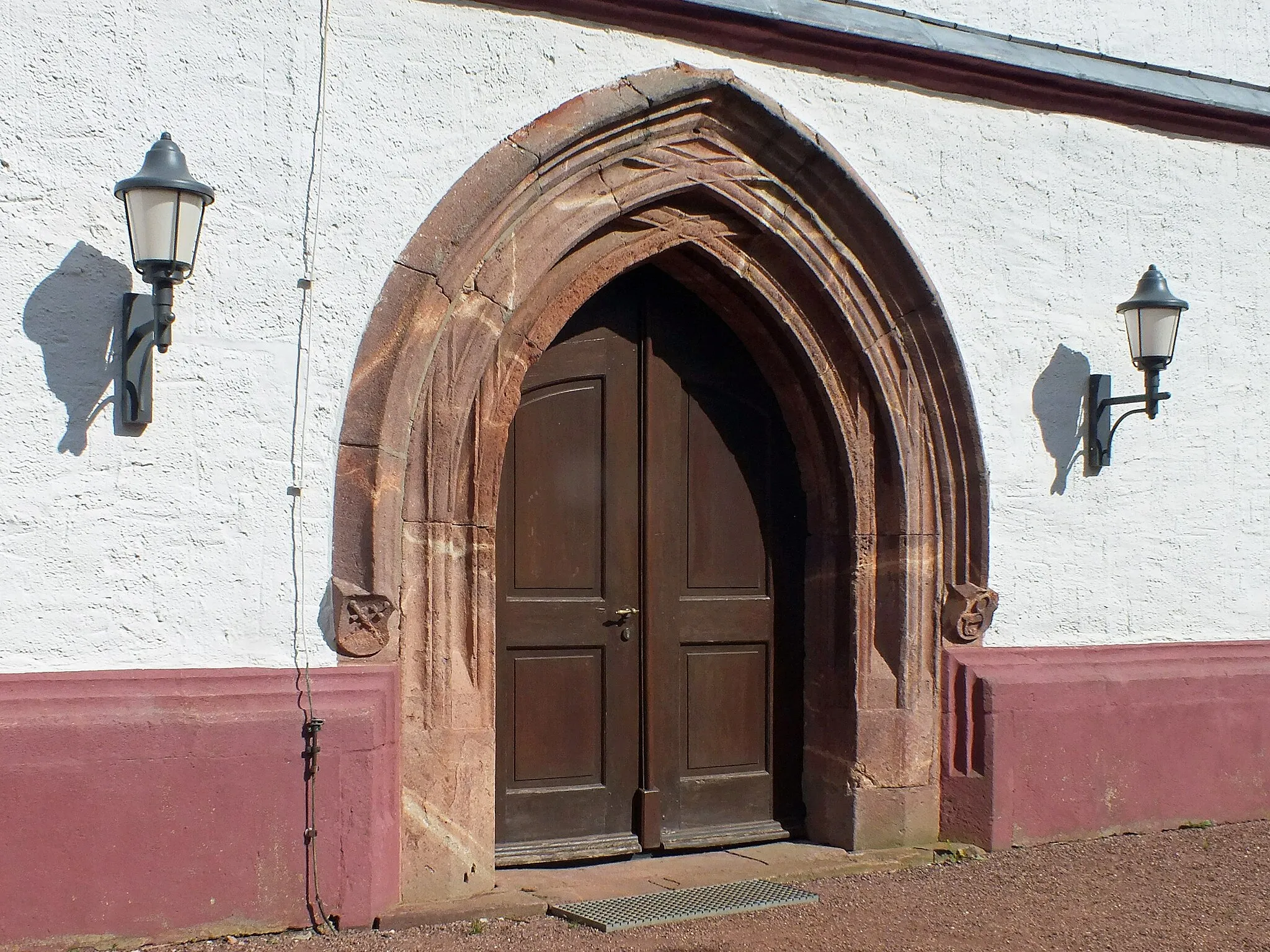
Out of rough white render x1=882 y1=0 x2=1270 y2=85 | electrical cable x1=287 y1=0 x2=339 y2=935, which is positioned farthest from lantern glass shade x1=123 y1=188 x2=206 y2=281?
rough white render x1=882 y1=0 x2=1270 y2=85

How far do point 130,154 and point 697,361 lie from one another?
234 cm

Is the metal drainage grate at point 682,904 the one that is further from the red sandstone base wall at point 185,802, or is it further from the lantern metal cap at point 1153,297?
the lantern metal cap at point 1153,297

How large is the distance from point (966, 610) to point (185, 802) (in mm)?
3063

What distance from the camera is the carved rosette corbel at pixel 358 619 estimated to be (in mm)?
4414

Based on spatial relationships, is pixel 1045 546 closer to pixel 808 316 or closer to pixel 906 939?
pixel 808 316

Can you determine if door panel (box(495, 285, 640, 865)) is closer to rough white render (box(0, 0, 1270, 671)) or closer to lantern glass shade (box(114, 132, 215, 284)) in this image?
rough white render (box(0, 0, 1270, 671))

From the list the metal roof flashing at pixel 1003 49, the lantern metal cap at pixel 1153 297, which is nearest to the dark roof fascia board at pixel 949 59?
the metal roof flashing at pixel 1003 49

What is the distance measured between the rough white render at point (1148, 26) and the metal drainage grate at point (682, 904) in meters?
3.59

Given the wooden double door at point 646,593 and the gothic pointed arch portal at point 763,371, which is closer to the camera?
the gothic pointed arch portal at point 763,371

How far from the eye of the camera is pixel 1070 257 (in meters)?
5.84

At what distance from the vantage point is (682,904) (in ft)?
15.5

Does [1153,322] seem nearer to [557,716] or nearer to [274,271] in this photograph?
[557,716]

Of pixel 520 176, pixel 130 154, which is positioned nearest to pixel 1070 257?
pixel 520 176

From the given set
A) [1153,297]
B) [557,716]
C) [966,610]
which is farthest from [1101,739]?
[557,716]
